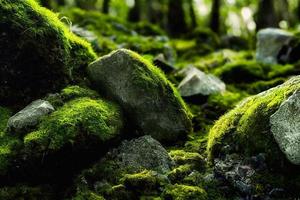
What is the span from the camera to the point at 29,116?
24.3 ft

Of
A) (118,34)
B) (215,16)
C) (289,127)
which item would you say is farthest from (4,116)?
(215,16)

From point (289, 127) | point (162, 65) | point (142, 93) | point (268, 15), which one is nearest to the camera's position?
point (289, 127)

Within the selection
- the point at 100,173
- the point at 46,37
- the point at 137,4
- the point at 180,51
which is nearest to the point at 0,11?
the point at 46,37

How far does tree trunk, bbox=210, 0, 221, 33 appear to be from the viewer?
26.1 metres

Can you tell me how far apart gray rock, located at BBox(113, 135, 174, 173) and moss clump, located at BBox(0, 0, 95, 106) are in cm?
185

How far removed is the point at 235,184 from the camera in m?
6.89

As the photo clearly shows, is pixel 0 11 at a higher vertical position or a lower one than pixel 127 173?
higher

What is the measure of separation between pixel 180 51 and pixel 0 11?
12.0 meters

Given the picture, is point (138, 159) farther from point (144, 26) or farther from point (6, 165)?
point (144, 26)

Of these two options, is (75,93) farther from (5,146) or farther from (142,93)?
(5,146)

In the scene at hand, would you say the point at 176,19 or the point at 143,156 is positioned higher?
the point at 143,156

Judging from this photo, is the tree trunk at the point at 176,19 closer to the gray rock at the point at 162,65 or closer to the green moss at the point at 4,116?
the gray rock at the point at 162,65

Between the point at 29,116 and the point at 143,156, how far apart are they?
192 cm

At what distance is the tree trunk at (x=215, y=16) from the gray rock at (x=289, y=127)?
19.6 m
